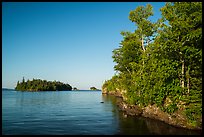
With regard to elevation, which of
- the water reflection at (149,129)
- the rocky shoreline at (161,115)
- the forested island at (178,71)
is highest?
the forested island at (178,71)

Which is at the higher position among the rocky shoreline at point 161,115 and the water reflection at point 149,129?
the rocky shoreline at point 161,115

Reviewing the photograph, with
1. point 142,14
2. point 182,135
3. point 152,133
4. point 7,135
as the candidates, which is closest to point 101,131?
point 152,133

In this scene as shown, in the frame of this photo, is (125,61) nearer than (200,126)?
No

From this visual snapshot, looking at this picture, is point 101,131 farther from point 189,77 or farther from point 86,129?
point 189,77

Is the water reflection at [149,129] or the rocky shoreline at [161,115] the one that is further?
the rocky shoreline at [161,115]

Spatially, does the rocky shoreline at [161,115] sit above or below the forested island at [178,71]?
below

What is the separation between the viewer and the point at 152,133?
2552 cm

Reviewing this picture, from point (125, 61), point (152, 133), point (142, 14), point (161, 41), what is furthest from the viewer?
point (125, 61)

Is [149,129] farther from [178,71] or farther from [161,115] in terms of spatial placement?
[178,71]

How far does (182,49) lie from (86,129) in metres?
15.6

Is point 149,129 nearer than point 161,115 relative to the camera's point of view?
Yes

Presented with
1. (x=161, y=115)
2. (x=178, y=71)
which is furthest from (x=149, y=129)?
(x=178, y=71)

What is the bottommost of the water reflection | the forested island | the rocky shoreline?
the water reflection

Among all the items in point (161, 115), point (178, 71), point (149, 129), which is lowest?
point (149, 129)
